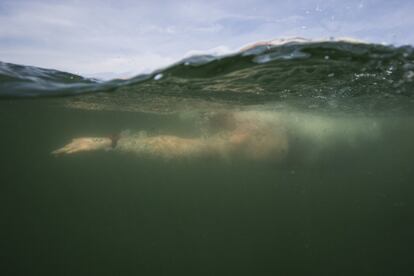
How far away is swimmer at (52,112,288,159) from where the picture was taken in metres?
10.9

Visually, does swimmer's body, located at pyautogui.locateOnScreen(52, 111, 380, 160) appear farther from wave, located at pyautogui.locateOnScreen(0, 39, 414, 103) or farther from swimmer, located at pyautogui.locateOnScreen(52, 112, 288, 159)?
wave, located at pyautogui.locateOnScreen(0, 39, 414, 103)

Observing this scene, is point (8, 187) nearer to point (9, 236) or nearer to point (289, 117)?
point (9, 236)

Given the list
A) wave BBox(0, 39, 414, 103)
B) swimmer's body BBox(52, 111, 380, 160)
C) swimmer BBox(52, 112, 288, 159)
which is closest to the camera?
wave BBox(0, 39, 414, 103)

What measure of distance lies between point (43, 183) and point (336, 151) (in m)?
92.9

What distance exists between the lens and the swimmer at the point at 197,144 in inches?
429

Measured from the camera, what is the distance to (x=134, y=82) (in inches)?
403

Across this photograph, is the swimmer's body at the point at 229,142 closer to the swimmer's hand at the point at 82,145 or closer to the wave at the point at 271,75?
the swimmer's hand at the point at 82,145

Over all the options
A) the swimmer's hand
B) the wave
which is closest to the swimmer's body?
the swimmer's hand

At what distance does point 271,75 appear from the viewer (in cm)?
957

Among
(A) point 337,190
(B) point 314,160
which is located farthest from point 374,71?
(A) point 337,190

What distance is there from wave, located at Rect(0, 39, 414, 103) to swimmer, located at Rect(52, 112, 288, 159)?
1997 millimetres

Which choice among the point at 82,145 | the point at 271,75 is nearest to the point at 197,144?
the point at 271,75

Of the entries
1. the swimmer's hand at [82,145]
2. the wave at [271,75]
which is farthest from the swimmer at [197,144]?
the wave at [271,75]

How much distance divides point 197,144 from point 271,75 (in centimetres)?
484
